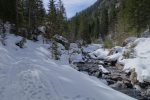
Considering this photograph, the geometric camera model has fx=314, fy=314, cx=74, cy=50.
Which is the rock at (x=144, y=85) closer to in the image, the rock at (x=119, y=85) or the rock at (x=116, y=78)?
the rock at (x=119, y=85)

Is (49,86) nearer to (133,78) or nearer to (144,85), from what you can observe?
(144,85)

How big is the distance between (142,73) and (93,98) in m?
11.9

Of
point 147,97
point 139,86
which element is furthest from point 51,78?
point 139,86

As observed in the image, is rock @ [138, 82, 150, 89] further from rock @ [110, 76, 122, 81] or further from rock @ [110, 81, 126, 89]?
rock @ [110, 76, 122, 81]

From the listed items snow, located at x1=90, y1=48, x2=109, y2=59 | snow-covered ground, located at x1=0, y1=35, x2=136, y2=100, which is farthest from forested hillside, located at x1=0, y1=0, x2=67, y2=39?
snow-covered ground, located at x1=0, y1=35, x2=136, y2=100

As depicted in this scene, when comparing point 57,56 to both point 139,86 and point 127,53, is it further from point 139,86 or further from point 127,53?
point 139,86

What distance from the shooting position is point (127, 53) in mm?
36188

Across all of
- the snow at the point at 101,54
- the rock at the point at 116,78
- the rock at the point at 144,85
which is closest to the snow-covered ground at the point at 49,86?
the rock at the point at 144,85

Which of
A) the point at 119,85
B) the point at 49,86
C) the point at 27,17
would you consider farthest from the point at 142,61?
the point at 27,17

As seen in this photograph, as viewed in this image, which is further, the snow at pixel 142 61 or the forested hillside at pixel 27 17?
the forested hillside at pixel 27 17

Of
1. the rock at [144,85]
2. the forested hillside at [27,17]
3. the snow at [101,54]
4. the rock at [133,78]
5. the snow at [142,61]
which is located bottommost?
the rock at [144,85]

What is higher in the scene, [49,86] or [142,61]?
[142,61]

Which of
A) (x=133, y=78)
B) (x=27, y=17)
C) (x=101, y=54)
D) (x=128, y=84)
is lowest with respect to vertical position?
(x=128, y=84)

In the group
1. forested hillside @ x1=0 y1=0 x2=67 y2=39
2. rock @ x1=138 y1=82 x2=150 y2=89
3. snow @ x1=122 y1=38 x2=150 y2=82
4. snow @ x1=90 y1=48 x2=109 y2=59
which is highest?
forested hillside @ x1=0 y1=0 x2=67 y2=39
